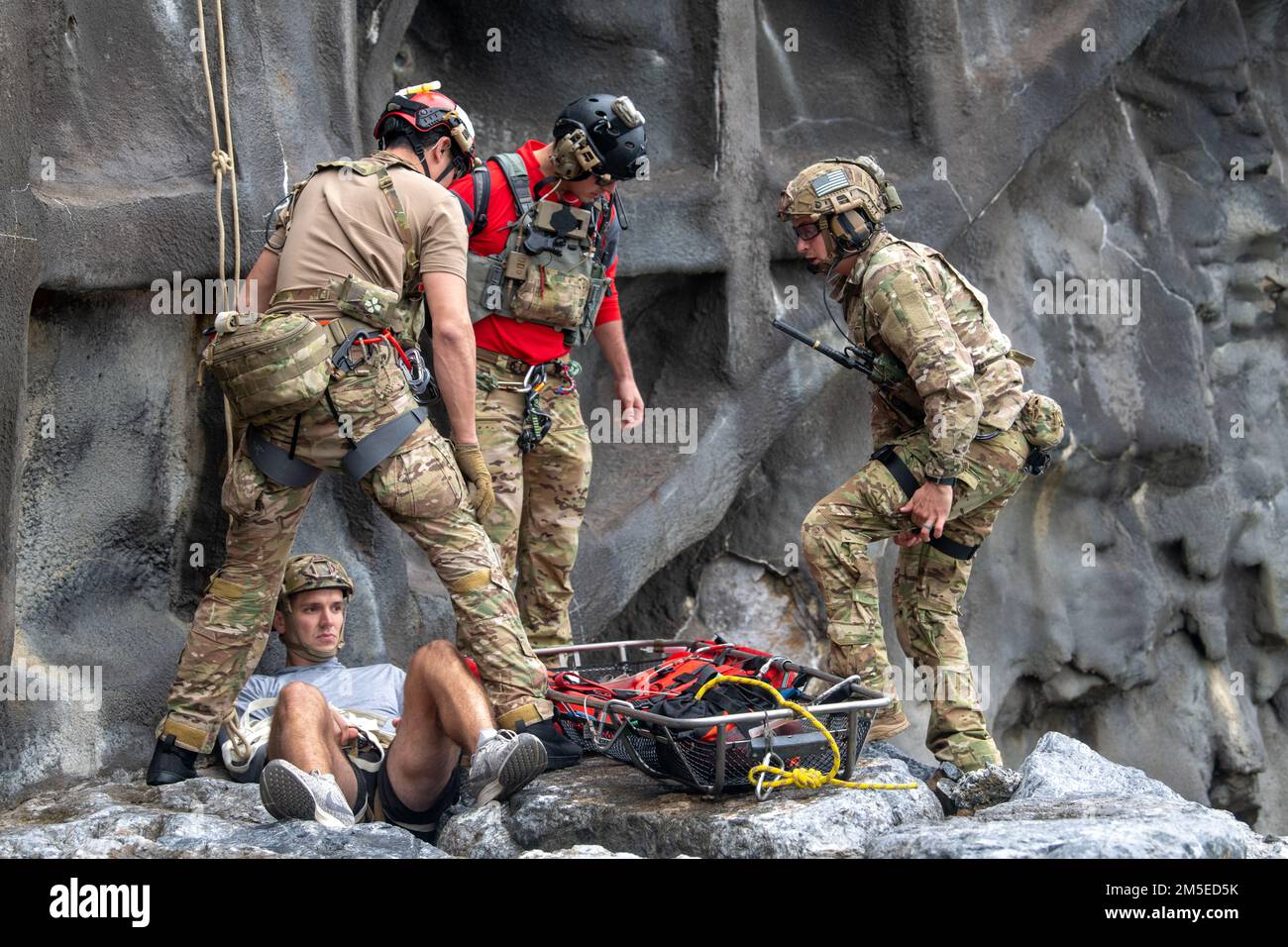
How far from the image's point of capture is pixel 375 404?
170 inches

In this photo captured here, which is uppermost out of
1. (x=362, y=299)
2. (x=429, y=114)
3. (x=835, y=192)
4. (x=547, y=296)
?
(x=429, y=114)

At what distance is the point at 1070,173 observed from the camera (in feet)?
26.9

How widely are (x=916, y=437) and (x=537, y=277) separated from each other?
1.29m

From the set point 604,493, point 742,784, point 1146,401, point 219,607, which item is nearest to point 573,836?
point 742,784

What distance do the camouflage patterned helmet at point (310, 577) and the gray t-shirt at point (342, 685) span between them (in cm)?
21

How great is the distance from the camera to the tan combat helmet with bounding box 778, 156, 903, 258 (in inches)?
192

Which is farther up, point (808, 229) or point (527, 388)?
point (808, 229)

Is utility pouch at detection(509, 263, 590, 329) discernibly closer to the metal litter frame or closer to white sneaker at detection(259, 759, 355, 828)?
the metal litter frame

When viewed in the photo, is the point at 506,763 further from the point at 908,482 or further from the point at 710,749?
the point at 908,482

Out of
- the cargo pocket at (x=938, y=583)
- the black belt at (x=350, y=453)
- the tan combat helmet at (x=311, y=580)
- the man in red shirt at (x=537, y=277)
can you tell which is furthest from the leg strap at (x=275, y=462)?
the cargo pocket at (x=938, y=583)

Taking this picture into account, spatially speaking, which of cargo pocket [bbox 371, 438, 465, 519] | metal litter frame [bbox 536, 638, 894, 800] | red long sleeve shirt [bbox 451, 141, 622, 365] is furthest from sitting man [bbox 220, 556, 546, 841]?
red long sleeve shirt [bbox 451, 141, 622, 365]

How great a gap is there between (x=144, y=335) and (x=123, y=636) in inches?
37.4

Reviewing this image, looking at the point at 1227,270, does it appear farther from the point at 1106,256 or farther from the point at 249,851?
the point at 249,851

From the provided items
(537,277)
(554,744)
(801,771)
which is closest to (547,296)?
Answer: (537,277)
